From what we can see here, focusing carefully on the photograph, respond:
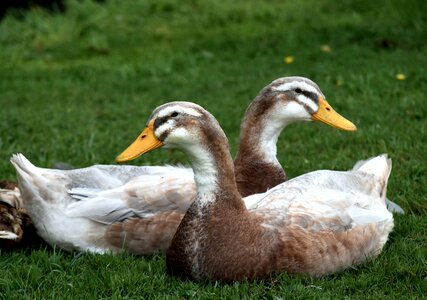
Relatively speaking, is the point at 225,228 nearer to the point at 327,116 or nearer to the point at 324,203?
the point at 324,203

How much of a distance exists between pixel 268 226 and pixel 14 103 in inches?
235

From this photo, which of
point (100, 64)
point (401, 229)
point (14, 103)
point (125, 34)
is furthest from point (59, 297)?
point (125, 34)

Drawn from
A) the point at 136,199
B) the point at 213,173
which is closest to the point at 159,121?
the point at 213,173

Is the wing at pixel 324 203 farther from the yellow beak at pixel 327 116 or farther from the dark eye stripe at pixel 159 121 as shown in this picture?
the dark eye stripe at pixel 159 121

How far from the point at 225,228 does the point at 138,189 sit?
3.45 feet

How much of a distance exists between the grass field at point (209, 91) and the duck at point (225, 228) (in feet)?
0.33

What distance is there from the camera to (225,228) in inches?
187

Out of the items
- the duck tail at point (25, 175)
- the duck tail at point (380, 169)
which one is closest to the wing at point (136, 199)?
the duck tail at point (25, 175)

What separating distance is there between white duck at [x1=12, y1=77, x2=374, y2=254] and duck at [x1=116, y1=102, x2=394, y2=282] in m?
0.62

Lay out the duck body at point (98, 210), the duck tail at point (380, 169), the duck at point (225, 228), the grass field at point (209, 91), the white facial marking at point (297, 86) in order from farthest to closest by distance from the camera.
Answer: the white facial marking at point (297, 86) < the duck tail at point (380, 169) < the duck body at point (98, 210) < the grass field at point (209, 91) < the duck at point (225, 228)

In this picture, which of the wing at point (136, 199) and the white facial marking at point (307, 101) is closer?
the wing at point (136, 199)

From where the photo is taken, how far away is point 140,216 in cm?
550

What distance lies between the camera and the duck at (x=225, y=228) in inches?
186

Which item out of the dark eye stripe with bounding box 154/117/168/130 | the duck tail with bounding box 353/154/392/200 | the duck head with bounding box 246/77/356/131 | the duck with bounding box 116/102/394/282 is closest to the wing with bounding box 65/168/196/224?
the duck with bounding box 116/102/394/282
